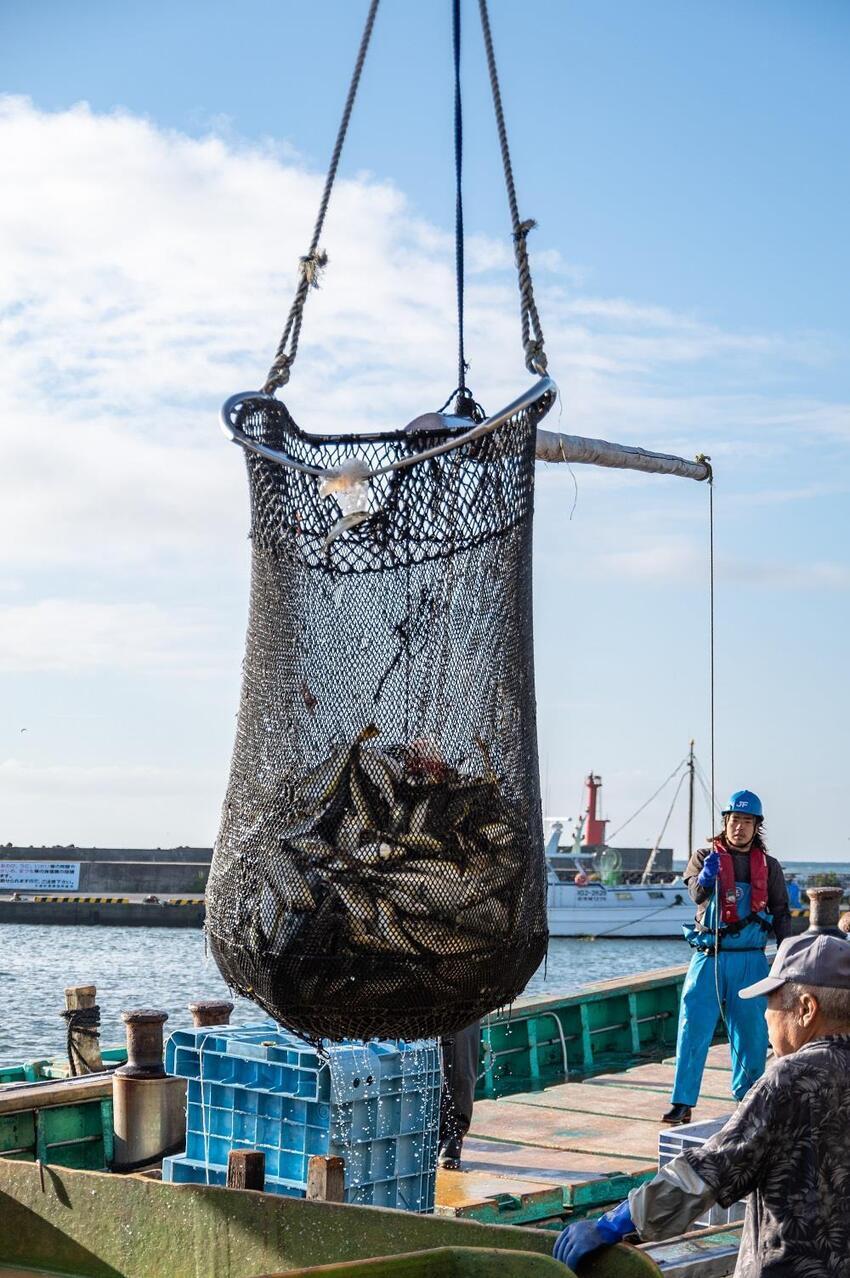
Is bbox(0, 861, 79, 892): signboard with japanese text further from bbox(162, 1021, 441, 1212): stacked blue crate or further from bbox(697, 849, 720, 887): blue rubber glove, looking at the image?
bbox(162, 1021, 441, 1212): stacked blue crate

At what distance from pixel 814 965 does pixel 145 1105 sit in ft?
19.8

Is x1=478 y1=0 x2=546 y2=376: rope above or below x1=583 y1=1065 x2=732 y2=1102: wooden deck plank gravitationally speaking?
above

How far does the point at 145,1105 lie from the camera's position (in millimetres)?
8688

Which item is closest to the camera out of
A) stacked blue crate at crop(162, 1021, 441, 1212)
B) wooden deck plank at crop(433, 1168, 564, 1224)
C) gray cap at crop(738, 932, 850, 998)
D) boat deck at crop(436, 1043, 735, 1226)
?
gray cap at crop(738, 932, 850, 998)

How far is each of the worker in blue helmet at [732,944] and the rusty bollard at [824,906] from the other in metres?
5.64

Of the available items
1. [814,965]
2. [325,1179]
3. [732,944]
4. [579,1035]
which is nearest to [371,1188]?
[325,1179]

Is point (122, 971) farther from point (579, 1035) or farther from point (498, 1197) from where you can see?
point (498, 1197)

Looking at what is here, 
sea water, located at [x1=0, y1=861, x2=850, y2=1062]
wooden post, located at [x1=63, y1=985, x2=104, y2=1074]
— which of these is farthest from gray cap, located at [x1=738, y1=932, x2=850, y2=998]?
sea water, located at [x1=0, y1=861, x2=850, y2=1062]

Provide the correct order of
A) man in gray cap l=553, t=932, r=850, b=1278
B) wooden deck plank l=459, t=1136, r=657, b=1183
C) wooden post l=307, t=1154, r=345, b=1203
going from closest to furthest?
man in gray cap l=553, t=932, r=850, b=1278, wooden post l=307, t=1154, r=345, b=1203, wooden deck plank l=459, t=1136, r=657, b=1183

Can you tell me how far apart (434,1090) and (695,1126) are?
1.24 meters

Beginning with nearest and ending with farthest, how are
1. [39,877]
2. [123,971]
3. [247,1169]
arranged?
[247,1169], [123,971], [39,877]

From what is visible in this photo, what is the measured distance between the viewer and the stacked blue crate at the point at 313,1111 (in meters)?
6.79

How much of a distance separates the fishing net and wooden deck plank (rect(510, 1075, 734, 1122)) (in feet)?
17.7

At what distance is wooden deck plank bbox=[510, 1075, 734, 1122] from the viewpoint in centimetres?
940
